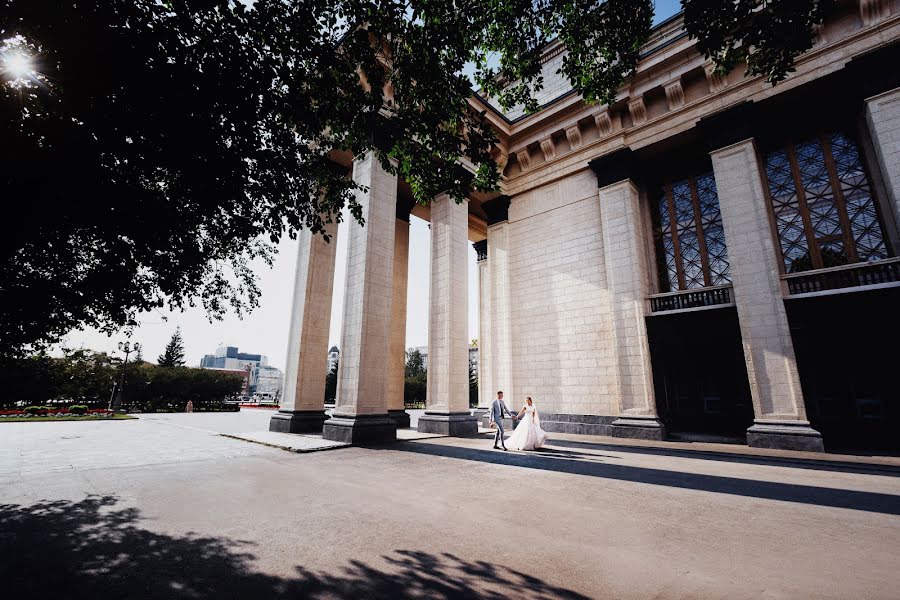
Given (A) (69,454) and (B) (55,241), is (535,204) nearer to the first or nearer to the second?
(B) (55,241)

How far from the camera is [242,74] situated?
5.41 metres

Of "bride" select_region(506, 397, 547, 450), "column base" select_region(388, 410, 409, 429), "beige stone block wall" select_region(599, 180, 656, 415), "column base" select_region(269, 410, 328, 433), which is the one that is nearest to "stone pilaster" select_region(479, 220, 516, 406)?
"column base" select_region(388, 410, 409, 429)

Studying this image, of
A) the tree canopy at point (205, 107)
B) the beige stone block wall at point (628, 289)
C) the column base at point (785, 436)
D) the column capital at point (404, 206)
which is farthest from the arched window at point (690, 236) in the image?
the column capital at point (404, 206)

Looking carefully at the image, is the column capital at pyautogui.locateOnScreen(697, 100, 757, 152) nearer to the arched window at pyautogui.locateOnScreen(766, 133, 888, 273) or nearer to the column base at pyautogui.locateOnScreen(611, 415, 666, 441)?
the arched window at pyautogui.locateOnScreen(766, 133, 888, 273)

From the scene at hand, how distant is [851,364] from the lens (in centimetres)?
1241

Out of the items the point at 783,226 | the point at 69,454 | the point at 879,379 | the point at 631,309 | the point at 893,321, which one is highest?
the point at 783,226

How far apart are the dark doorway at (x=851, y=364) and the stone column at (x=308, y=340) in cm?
1721

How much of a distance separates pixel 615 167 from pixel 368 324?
12.4 m

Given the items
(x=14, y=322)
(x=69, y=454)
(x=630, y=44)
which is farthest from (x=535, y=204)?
(x=69, y=454)

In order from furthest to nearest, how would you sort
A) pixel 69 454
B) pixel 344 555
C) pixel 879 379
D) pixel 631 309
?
pixel 631 309 < pixel 879 379 < pixel 69 454 < pixel 344 555

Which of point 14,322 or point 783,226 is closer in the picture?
point 14,322

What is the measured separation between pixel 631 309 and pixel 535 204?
287 inches

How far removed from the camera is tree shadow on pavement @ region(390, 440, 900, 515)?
18.6 feet

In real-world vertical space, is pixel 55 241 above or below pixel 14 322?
above
